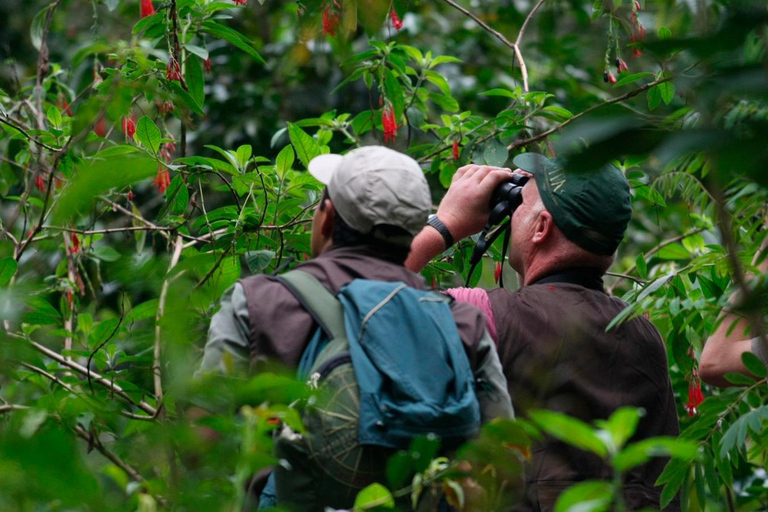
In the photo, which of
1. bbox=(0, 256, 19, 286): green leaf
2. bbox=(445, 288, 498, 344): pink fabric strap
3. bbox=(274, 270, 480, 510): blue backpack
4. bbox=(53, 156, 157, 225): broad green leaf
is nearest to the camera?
bbox=(53, 156, 157, 225): broad green leaf

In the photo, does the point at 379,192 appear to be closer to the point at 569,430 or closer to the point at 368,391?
the point at 368,391

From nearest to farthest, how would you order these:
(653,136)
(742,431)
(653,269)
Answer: (653,136) < (742,431) < (653,269)

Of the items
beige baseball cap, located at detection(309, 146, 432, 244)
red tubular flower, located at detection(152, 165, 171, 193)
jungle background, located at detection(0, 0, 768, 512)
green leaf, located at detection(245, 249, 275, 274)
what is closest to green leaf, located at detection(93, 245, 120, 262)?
jungle background, located at detection(0, 0, 768, 512)

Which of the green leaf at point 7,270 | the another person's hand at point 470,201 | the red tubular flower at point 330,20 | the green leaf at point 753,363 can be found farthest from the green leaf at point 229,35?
the green leaf at point 753,363

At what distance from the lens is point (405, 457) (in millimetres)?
1190

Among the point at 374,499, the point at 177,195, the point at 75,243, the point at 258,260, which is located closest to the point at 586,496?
the point at 374,499

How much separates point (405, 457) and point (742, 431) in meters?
1.07

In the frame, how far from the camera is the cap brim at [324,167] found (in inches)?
68.3

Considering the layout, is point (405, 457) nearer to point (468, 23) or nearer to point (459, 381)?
point (459, 381)

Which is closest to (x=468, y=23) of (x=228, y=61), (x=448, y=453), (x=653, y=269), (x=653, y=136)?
(x=228, y=61)

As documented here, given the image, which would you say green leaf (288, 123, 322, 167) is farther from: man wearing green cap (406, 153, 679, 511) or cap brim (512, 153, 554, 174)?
cap brim (512, 153, 554, 174)

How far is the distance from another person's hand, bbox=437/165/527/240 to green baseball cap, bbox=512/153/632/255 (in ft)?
0.44

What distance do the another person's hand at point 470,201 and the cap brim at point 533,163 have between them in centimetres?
9

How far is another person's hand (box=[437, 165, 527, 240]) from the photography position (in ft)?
7.53
